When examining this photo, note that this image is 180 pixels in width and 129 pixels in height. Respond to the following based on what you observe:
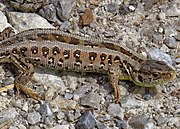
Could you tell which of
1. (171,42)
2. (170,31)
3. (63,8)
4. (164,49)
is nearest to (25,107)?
(63,8)

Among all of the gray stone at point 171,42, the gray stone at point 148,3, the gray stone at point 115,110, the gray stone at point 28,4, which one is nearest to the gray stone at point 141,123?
the gray stone at point 115,110

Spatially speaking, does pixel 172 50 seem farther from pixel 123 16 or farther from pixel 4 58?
pixel 4 58

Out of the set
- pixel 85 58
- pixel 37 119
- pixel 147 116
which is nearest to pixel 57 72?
pixel 85 58

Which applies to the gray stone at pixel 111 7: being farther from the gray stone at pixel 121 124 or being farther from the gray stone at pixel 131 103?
the gray stone at pixel 121 124

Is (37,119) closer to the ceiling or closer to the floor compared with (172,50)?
closer to the floor

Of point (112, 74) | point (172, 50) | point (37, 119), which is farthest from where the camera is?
point (172, 50)

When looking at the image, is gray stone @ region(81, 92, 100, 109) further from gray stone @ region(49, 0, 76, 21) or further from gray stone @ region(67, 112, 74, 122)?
gray stone @ region(49, 0, 76, 21)

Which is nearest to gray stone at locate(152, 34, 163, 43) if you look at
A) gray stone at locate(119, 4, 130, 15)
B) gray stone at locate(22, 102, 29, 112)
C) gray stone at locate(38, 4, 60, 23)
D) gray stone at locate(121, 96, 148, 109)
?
gray stone at locate(119, 4, 130, 15)
